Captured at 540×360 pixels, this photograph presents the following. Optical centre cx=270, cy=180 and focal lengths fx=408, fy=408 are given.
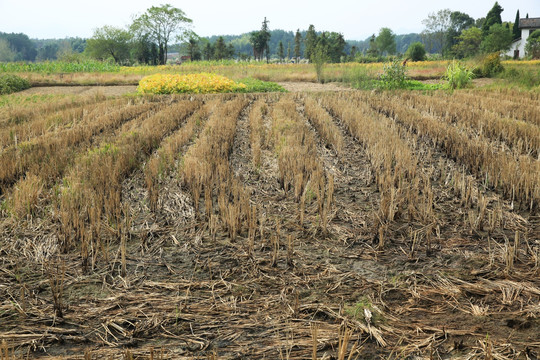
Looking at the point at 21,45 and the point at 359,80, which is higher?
the point at 21,45

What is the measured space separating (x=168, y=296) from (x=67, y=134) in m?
5.74

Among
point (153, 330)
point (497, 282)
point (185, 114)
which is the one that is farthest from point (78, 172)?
point (185, 114)

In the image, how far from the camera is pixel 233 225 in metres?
3.53

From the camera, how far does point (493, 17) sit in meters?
53.2

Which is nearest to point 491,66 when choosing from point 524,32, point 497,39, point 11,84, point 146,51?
point 11,84

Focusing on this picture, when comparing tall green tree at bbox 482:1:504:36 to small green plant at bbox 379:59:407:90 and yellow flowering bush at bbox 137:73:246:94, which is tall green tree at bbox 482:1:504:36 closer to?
small green plant at bbox 379:59:407:90

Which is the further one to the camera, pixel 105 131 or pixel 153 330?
pixel 105 131

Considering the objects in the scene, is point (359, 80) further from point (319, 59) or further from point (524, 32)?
point (524, 32)

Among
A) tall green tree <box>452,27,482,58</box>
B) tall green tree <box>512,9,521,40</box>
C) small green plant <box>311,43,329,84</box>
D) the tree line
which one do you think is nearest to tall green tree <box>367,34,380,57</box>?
the tree line

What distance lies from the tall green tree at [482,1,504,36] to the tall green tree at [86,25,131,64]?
55.6m

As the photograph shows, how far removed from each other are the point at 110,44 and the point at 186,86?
205ft

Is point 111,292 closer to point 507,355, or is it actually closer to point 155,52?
point 507,355

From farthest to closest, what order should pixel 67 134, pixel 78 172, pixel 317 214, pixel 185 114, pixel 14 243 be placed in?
pixel 185 114 < pixel 67 134 < pixel 78 172 < pixel 317 214 < pixel 14 243

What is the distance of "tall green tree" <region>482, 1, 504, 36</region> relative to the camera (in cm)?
5281
